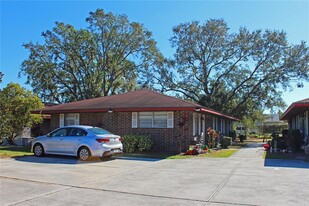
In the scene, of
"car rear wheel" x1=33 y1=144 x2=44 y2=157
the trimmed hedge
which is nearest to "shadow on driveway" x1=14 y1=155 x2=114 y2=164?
"car rear wheel" x1=33 y1=144 x2=44 y2=157

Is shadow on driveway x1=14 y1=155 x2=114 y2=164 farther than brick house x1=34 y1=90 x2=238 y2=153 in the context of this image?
No

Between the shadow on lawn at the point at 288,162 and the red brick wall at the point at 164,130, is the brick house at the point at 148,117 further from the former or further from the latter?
the shadow on lawn at the point at 288,162

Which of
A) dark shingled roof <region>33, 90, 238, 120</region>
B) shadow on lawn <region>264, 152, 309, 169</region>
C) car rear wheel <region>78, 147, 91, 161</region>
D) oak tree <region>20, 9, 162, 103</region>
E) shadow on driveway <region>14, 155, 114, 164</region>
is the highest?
oak tree <region>20, 9, 162, 103</region>

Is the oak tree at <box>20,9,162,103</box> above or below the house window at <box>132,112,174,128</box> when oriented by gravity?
above

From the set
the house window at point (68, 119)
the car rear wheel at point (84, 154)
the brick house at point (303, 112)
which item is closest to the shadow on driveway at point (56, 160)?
the car rear wheel at point (84, 154)

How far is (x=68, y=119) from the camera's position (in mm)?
19219

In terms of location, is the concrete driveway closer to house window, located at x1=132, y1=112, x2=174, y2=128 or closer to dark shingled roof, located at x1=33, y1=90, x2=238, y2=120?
dark shingled roof, located at x1=33, y1=90, x2=238, y2=120

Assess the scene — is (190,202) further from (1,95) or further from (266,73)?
(266,73)

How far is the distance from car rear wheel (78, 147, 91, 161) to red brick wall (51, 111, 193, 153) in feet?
15.9

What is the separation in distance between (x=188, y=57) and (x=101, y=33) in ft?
41.5

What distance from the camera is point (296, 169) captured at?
399 inches

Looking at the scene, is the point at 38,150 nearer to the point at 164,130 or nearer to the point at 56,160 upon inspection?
the point at 56,160

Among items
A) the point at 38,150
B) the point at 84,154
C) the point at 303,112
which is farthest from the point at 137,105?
the point at 303,112

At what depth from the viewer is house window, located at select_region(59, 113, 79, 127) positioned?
18984 mm
